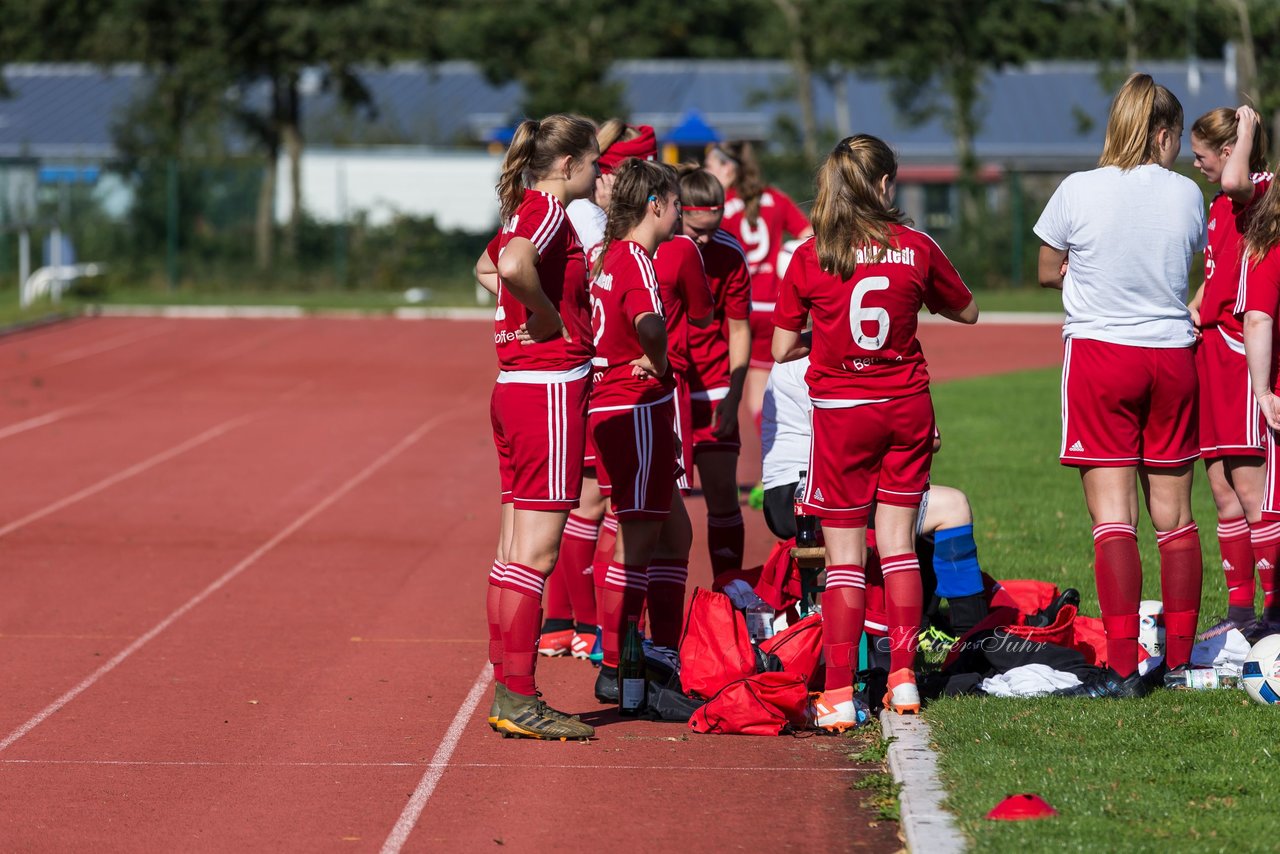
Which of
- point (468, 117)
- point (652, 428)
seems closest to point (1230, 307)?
point (652, 428)

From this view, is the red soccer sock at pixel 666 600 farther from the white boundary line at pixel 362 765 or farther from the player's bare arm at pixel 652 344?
the white boundary line at pixel 362 765

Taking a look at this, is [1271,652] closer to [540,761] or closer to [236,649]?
[540,761]

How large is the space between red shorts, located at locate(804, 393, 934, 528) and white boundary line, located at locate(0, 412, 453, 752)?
3.01 meters

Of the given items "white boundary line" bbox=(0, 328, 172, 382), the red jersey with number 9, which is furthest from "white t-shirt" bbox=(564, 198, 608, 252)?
"white boundary line" bbox=(0, 328, 172, 382)

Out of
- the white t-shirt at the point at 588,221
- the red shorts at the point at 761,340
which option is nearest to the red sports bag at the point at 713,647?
the white t-shirt at the point at 588,221

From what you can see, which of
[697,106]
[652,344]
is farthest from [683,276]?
[697,106]

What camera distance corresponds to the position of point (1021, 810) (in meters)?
4.42

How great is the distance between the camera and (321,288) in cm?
3162

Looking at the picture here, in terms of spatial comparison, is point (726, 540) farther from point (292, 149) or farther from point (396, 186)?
point (396, 186)

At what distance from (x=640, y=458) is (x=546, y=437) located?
0.58 m

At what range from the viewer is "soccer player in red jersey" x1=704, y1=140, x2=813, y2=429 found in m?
9.81

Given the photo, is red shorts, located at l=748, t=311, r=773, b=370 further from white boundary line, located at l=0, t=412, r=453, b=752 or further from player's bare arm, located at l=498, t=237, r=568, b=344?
player's bare arm, located at l=498, t=237, r=568, b=344

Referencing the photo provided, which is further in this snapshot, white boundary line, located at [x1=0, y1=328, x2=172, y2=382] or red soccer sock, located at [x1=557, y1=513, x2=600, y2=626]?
white boundary line, located at [x1=0, y1=328, x2=172, y2=382]

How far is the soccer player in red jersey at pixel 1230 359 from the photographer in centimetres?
594
